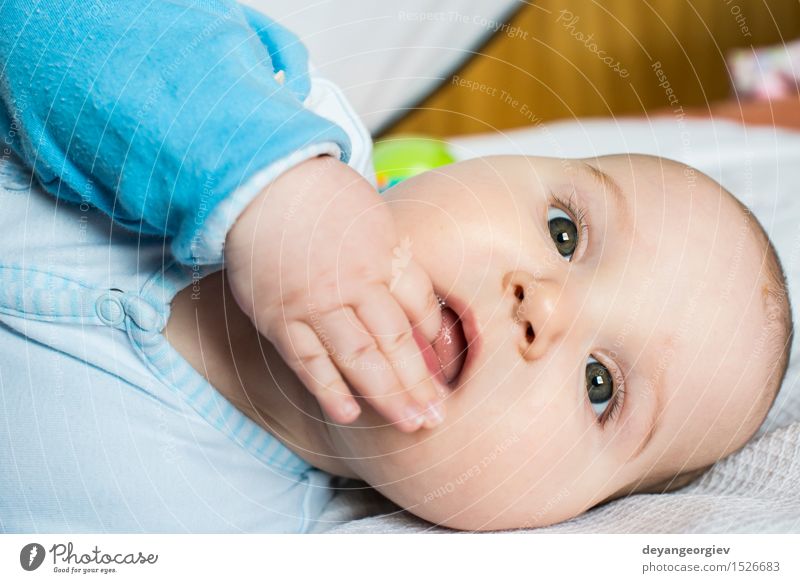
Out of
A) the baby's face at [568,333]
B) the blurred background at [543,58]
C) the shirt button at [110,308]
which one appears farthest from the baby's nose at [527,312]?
the blurred background at [543,58]

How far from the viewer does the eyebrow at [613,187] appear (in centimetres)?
48

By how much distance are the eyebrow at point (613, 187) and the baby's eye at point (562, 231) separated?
3 centimetres

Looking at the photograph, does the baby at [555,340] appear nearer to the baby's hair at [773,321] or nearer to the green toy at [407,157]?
the baby's hair at [773,321]

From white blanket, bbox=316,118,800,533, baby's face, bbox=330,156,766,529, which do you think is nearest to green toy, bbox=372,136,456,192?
white blanket, bbox=316,118,800,533

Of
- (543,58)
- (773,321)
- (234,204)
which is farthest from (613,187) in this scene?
(543,58)

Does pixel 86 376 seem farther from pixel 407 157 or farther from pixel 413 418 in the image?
pixel 407 157

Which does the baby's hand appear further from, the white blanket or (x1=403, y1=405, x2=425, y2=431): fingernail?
the white blanket

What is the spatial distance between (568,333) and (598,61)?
1.67 feet

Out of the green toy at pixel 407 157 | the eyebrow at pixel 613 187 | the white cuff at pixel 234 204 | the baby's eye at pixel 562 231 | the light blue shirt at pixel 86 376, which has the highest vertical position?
the green toy at pixel 407 157

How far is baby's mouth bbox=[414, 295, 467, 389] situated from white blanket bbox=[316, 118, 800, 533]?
116 millimetres

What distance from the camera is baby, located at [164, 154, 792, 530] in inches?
17.5

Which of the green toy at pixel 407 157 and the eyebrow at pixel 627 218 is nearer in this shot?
the eyebrow at pixel 627 218

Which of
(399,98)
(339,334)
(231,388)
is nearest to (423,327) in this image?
(339,334)

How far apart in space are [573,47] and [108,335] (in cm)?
61
